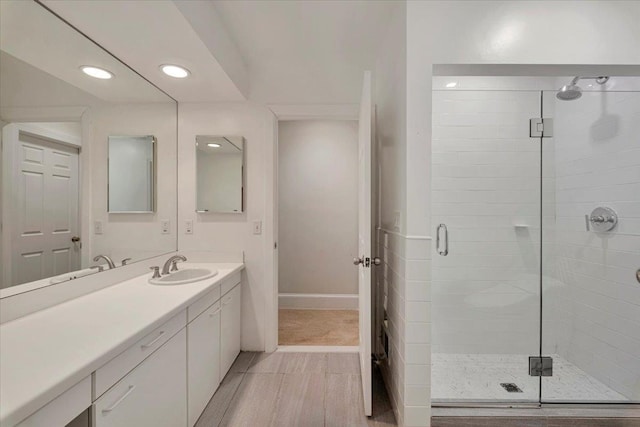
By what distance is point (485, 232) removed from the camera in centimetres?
223

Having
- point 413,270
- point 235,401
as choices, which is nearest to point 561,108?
point 413,270

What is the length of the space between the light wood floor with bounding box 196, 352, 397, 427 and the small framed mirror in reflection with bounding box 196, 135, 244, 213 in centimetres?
127

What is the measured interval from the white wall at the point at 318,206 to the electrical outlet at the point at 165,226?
147cm

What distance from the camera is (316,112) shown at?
2.31 meters

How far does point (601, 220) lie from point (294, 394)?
2.41m

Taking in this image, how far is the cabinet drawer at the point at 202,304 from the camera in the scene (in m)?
1.46

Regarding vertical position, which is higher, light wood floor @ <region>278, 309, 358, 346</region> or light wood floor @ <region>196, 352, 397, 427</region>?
light wood floor @ <region>196, 352, 397, 427</region>

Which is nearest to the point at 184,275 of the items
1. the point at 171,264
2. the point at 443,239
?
the point at 171,264

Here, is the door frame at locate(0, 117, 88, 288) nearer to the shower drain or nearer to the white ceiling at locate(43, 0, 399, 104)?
the white ceiling at locate(43, 0, 399, 104)

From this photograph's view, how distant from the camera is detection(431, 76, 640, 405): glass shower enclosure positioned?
5.79ft

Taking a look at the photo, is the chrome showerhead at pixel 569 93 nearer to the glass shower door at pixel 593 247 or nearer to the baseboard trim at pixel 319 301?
the glass shower door at pixel 593 247

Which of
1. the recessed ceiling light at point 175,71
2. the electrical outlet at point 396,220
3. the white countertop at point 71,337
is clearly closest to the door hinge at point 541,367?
the electrical outlet at point 396,220

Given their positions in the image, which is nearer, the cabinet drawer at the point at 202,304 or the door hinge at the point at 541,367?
the cabinet drawer at the point at 202,304

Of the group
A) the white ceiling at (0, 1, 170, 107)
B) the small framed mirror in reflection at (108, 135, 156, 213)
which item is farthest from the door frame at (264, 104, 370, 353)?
the white ceiling at (0, 1, 170, 107)
